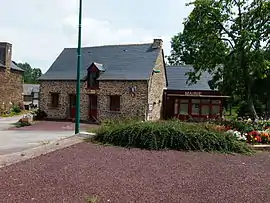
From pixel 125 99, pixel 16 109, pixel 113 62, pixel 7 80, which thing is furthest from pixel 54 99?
pixel 16 109

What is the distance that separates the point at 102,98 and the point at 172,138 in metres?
14.7

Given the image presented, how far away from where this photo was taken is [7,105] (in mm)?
30781

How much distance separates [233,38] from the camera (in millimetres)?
14961

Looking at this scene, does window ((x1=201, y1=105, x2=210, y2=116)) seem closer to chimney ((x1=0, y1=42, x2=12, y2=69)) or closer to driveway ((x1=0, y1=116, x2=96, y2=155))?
driveway ((x1=0, y1=116, x2=96, y2=155))

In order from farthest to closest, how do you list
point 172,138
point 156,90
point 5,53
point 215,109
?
point 5,53
point 215,109
point 156,90
point 172,138

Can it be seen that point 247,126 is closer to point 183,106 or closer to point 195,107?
point 195,107

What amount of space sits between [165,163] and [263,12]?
10.8 metres

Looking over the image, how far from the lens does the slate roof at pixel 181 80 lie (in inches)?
1008

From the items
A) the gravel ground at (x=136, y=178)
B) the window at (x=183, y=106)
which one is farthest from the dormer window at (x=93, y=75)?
the gravel ground at (x=136, y=178)

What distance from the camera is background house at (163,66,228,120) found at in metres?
24.6

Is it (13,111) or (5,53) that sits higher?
(5,53)

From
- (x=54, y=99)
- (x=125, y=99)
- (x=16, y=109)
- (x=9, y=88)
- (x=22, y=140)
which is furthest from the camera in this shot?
(x=16, y=109)

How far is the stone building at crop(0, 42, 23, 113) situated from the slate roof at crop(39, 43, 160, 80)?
6.68 metres

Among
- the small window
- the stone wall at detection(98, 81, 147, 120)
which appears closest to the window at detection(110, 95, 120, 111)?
the stone wall at detection(98, 81, 147, 120)
